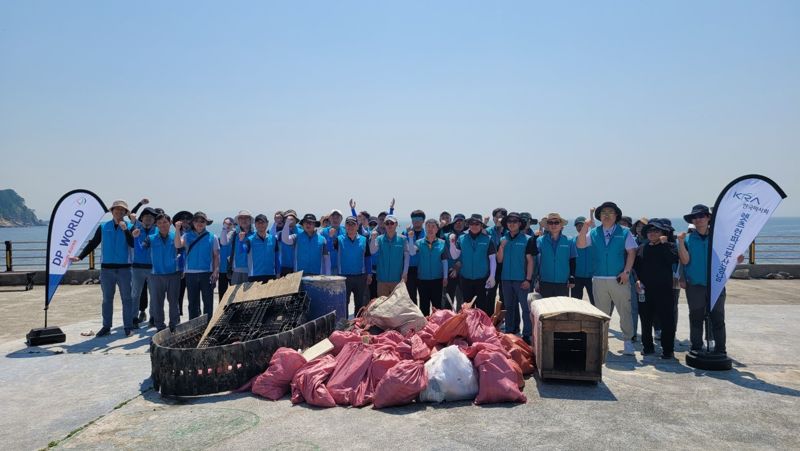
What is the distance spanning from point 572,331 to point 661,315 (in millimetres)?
2012

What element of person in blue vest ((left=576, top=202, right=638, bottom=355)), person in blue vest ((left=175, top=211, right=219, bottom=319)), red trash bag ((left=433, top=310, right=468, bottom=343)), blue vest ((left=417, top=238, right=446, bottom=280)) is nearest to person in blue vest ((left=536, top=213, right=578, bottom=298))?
person in blue vest ((left=576, top=202, right=638, bottom=355))

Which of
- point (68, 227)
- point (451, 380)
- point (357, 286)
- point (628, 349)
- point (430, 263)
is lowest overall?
point (628, 349)

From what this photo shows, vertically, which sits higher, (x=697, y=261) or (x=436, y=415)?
(x=697, y=261)

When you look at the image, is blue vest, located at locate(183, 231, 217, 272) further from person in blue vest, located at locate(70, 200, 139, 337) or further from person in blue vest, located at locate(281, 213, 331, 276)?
person in blue vest, located at locate(281, 213, 331, 276)

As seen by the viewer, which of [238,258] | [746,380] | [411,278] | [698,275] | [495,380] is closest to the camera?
[495,380]

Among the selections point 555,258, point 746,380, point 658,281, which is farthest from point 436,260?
point 746,380

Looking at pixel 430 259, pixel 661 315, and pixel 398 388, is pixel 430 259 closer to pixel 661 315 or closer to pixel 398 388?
pixel 661 315

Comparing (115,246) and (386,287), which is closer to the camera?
(386,287)

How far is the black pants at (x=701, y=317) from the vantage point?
6.71m

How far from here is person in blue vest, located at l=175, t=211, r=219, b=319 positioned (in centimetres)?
870

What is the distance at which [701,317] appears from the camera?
694cm

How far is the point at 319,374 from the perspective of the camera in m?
5.62

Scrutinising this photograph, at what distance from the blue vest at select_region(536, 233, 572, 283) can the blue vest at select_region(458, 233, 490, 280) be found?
89cm

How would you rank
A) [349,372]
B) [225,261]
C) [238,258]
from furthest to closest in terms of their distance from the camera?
[225,261] → [238,258] → [349,372]
